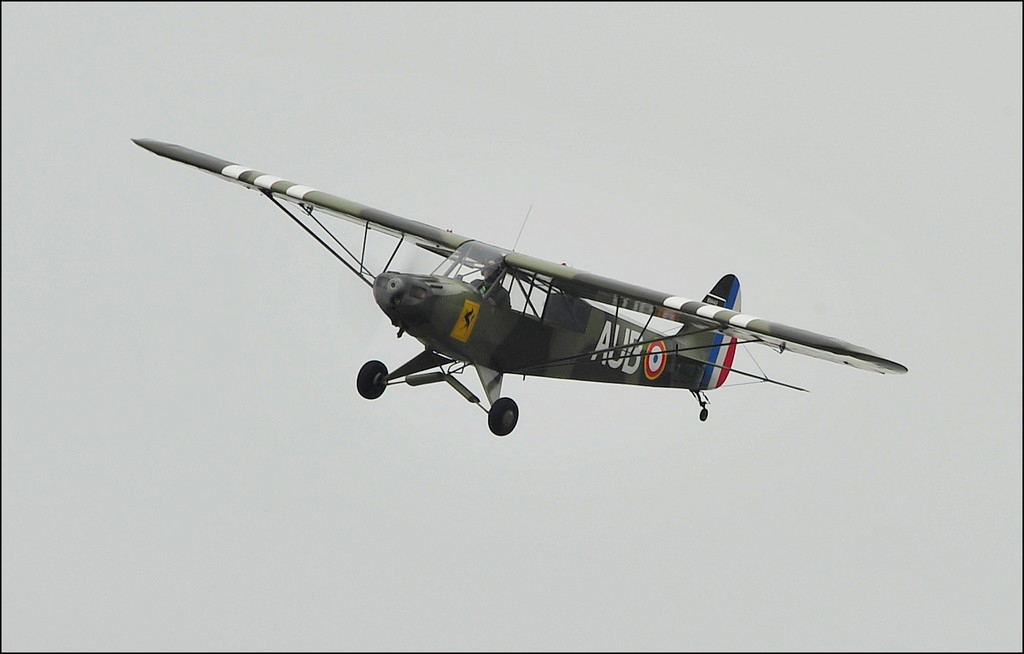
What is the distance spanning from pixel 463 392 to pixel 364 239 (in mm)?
2705

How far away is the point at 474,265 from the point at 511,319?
848mm

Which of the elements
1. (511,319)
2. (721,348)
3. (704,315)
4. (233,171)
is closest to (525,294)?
(511,319)

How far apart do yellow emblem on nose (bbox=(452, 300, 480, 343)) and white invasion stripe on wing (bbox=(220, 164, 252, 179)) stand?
5.21m

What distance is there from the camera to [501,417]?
19609 millimetres

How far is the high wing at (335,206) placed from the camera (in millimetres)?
20922

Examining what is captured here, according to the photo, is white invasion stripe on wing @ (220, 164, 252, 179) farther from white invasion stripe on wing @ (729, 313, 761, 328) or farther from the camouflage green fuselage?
white invasion stripe on wing @ (729, 313, 761, 328)

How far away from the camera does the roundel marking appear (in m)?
22.6

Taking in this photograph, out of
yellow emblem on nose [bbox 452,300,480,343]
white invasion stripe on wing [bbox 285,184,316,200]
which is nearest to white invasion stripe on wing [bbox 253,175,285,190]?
white invasion stripe on wing [bbox 285,184,316,200]

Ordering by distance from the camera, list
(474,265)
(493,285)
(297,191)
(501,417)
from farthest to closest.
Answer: (297,191) < (474,265) < (493,285) < (501,417)

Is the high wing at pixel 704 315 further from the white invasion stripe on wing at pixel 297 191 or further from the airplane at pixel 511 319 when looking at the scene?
the white invasion stripe on wing at pixel 297 191

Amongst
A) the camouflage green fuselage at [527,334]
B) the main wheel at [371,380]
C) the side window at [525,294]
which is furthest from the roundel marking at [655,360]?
the main wheel at [371,380]

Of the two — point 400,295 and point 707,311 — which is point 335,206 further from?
point 707,311

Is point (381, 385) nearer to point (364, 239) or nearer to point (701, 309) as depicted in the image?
point (364, 239)

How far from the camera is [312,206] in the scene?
2188 centimetres
